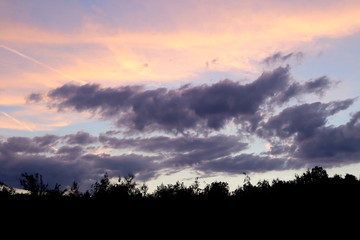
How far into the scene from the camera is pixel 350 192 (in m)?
26.4

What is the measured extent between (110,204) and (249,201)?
33.4ft

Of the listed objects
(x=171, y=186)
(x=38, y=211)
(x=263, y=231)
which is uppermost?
(x=171, y=186)

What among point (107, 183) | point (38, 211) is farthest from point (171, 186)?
point (38, 211)

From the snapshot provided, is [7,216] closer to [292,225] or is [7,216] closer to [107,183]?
[292,225]

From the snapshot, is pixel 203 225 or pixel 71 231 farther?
pixel 203 225

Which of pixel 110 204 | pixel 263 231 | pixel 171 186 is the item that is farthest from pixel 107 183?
pixel 263 231

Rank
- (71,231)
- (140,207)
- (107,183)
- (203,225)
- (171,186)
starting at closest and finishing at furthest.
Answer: (71,231) < (203,225) < (140,207) < (171,186) < (107,183)

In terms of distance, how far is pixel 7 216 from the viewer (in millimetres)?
23094

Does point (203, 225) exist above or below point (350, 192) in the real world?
below

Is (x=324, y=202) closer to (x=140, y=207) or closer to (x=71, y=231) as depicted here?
(x=140, y=207)

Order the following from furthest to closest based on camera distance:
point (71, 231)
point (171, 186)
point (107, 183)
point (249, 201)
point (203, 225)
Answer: point (107, 183) < point (171, 186) < point (249, 201) < point (203, 225) < point (71, 231)

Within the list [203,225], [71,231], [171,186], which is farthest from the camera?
[171,186]

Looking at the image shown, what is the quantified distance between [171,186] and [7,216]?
3608 cm

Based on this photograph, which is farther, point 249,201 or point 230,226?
point 249,201
